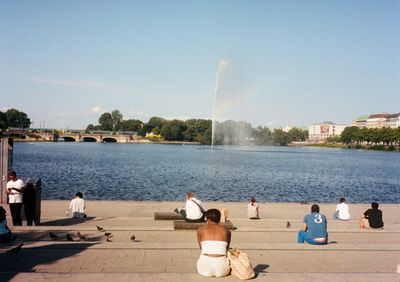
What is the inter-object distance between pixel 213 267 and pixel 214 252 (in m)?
0.23

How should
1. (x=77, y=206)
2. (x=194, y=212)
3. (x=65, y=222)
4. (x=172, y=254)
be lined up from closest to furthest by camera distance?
(x=172, y=254) < (x=194, y=212) < (x=65, y=222) < (x=77, y=206)

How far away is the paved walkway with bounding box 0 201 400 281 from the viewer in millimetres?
7961

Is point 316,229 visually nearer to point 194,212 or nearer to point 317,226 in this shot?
point 317,226

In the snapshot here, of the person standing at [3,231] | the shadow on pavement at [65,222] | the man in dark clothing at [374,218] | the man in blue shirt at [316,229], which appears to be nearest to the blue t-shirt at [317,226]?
the man in blue shirt at [316,229]

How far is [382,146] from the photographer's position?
19612cm

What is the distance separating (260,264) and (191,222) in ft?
15.0

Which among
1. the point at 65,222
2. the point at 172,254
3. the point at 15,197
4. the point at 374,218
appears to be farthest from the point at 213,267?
the point at 65,222

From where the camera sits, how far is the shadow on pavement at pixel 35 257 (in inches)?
340

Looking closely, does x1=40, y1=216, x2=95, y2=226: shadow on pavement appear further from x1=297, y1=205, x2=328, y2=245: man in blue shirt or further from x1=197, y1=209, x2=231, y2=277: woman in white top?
x1=197, y1=209, x2=231, y2=277: woman in white top

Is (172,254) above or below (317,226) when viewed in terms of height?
below

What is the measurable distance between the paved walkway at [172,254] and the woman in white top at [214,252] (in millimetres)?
157

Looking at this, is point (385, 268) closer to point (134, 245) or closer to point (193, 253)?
point (193, 253)

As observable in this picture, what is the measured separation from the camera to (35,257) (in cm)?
953

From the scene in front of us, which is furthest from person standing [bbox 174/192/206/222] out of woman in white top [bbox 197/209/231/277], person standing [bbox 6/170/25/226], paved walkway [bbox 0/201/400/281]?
woman in white top [bbox 197/209/231/277]
